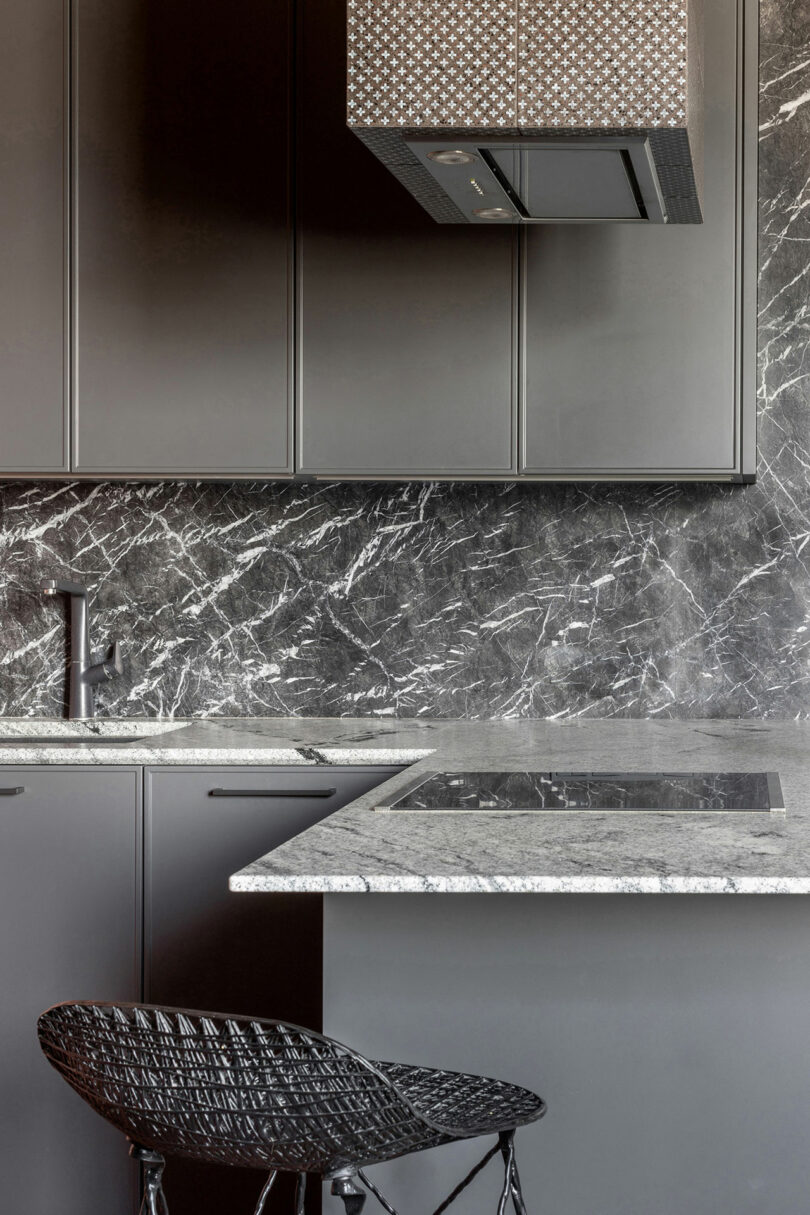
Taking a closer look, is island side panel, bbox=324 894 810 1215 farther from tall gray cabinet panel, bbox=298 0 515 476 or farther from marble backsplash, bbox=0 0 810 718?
marble backsplash, bbox=0 0 810 718

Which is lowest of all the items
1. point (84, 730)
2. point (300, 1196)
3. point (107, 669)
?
point (300, 1196)

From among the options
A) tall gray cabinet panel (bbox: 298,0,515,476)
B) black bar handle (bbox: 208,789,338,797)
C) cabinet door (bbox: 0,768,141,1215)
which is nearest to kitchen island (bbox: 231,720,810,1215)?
black bar handle (bbox: 208,789,338,797)

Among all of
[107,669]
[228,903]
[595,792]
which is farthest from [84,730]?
[595,792]

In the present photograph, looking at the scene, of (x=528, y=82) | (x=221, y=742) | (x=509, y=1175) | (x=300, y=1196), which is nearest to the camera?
(x=509, y=1175)

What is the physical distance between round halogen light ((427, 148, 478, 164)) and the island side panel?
1241mm

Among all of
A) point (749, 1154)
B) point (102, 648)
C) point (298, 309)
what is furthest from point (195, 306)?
point (749, 1154)

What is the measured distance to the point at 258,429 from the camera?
2.66 meters

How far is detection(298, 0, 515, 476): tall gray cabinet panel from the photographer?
2629 mm

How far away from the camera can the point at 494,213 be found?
2400 mm

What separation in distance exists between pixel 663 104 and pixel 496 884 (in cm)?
130

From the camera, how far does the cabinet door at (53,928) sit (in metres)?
2.42

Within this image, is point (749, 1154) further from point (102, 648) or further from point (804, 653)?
point (102, 648)

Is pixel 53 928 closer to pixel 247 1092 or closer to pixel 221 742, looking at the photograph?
pixel 221 742

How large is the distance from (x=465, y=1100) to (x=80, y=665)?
1.91m
